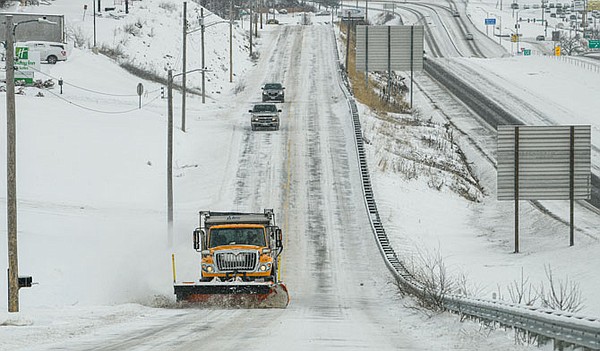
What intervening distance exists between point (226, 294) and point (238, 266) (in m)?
1.43

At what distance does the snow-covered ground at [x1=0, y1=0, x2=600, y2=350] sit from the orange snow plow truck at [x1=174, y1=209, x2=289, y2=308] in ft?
3.27

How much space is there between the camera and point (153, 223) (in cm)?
4328

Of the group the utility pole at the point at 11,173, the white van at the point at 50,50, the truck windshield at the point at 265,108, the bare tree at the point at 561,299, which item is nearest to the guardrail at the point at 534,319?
the bare tree at the point at 561,299

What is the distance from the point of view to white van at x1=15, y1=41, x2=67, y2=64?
258 feet

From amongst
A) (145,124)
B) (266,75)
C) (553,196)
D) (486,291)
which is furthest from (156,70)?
(486,291)

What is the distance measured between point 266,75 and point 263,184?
46.8m

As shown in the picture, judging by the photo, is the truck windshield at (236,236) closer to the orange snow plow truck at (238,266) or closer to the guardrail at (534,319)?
the orange snow plow truck at (238,266)

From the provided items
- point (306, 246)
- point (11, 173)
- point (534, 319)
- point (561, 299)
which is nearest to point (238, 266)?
point (11, 173)

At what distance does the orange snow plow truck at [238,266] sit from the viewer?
24984mm

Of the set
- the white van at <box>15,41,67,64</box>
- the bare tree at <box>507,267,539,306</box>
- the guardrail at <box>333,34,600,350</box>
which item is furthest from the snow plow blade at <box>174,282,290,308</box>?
the white van at <box>15,41,67,64</box>

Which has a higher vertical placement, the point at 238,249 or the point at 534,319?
the point at 534,319

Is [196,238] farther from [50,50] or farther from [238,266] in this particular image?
[50,50]

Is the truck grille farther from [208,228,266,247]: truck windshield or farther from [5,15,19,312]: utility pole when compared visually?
[5,15,19,312]: utility pole

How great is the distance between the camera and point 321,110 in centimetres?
7325
